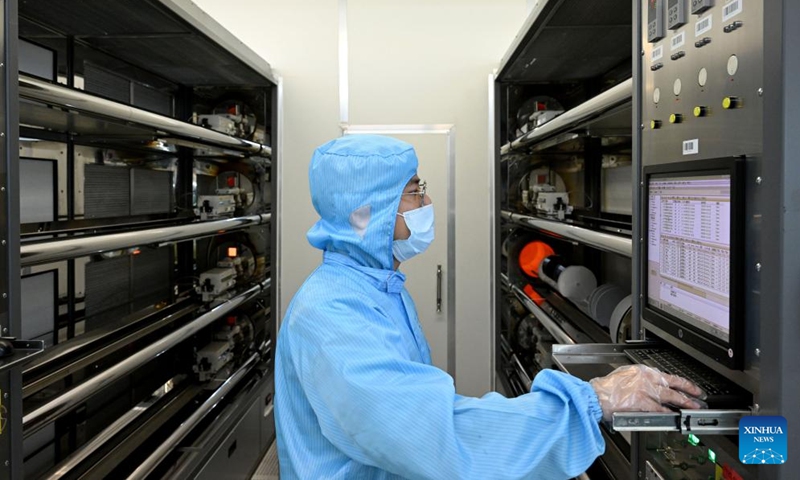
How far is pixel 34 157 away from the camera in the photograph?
8.45 ft

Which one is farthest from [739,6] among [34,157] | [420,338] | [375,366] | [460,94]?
[460,94]

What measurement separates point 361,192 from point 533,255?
2769 mm

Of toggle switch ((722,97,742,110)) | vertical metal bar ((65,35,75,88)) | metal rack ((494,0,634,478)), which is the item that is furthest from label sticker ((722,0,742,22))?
vertical metal bar ((65,35,75,88))

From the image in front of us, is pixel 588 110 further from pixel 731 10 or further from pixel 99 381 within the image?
pixel 99 381

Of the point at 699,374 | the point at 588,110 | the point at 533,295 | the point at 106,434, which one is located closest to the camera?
the point at 699,374

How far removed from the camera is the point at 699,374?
4.31ft

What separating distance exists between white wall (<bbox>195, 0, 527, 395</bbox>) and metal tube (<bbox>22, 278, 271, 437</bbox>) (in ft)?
4.68

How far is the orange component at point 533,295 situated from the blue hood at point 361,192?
1970mm

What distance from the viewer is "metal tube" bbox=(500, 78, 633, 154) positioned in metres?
1.88

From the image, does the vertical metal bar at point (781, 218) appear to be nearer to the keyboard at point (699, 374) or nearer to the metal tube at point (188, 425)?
the keyboard at point (699, 374)

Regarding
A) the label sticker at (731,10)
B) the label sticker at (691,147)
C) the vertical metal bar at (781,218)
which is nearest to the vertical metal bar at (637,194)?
the label sticker at (691,147)

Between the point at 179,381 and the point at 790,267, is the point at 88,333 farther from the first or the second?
the point at 790,267

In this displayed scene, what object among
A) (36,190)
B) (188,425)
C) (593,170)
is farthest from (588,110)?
(188,425)

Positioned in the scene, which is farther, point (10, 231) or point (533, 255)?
point (533, 255)
